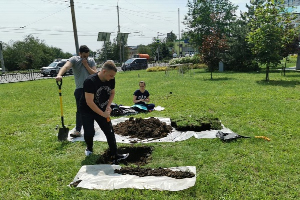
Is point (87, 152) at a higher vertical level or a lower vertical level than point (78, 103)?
lower

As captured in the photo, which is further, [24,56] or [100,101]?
[24,56]

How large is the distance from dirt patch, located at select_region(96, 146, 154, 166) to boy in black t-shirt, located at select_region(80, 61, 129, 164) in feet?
0.48

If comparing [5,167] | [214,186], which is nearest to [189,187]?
[214,186]

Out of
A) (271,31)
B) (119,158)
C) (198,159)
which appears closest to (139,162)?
(119,158)

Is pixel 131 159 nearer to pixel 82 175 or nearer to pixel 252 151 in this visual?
pixel 82 175

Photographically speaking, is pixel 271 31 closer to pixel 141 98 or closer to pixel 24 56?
pixel 141 98

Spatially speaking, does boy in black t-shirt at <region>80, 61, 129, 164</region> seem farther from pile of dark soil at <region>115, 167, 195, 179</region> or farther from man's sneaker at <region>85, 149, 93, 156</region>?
pile of dark soil at <region>115, 167, 195, 179</region>

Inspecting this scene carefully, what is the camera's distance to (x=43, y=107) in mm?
9133

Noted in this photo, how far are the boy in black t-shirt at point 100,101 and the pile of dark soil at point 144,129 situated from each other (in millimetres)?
1142

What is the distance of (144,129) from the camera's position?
5.33 m

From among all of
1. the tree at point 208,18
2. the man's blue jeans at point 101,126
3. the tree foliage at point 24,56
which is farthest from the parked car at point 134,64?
the man's blue jeans at point 101,126

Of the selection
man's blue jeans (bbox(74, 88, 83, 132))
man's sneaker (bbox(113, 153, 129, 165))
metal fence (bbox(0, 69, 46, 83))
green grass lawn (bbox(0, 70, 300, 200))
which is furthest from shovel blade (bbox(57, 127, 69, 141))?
metal fence (bbox(0, 69, 46, 83))

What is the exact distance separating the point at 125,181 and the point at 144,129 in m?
2.10

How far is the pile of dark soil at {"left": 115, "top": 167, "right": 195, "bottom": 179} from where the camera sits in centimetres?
339
